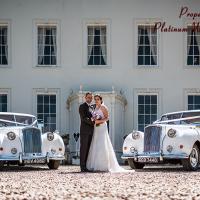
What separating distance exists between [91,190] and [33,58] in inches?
717

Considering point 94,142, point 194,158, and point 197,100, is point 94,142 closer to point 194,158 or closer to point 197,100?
point 194,158

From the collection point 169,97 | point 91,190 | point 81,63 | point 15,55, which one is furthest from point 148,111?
point 91,190

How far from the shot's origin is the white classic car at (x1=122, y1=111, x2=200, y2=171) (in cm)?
1745

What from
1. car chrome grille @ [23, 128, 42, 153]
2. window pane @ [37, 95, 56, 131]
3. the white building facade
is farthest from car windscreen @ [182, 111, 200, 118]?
window pane @ [37, 95, 56, 131]

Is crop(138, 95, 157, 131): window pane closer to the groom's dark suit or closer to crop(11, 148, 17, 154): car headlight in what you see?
crop(11, 148, 17, 154): car headlight

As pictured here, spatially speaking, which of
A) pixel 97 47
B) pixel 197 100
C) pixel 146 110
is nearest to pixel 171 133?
pixel 146 110

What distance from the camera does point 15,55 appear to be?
2830cm

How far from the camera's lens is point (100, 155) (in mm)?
16844

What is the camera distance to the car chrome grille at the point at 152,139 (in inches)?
705

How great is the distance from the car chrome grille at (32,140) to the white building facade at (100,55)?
888 cm

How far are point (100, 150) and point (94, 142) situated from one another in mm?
223

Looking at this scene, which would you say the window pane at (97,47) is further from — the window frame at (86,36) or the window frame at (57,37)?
the window frame at (57,37)

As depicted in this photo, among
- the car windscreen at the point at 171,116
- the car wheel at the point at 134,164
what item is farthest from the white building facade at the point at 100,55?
the car wheel at the point at 134,164

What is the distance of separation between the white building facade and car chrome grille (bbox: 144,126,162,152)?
970cm
